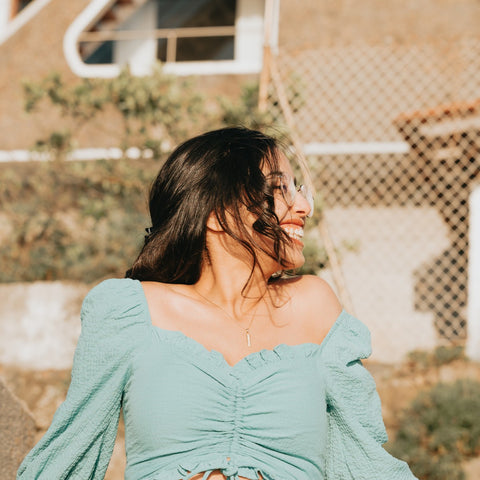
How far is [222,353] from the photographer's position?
1.69 m

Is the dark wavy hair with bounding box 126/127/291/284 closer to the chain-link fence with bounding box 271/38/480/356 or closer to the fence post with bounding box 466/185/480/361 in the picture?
the chain-link fence with bounding box 271/38/480/356

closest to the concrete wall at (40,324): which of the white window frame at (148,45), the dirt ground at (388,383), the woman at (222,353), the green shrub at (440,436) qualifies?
the dirt ground at (388,383)

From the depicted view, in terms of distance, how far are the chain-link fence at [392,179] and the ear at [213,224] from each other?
4.62 m

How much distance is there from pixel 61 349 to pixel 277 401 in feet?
13.1

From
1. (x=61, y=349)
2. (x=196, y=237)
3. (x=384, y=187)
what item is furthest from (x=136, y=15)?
(x=196, y=237)

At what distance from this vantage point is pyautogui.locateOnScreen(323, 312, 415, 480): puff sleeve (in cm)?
172

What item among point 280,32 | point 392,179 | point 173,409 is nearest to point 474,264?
point 392,179

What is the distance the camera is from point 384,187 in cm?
698

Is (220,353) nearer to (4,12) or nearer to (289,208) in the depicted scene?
(289,208)

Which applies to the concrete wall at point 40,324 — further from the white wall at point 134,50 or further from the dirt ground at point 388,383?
the white wall at point 134,50

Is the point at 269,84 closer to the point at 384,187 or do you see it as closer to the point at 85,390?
the point at 384,187

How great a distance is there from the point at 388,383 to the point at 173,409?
11.5 feet

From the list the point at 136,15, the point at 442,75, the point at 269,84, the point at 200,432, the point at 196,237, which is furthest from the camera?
the point at 136,15

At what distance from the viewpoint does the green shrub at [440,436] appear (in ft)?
13.2
